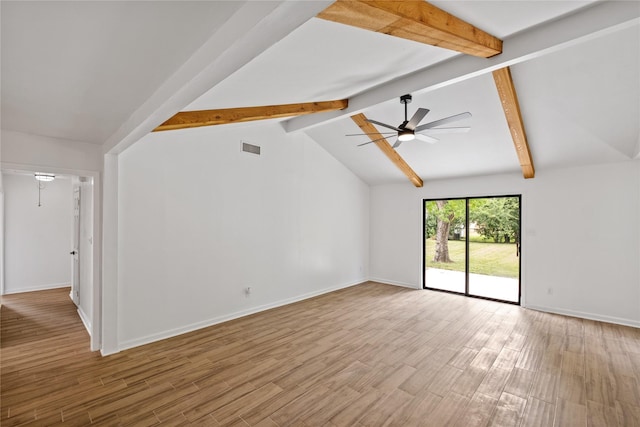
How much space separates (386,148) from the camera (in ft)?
17.8

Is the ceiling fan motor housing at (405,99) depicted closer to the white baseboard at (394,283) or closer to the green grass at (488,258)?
the green grass at (488,258)

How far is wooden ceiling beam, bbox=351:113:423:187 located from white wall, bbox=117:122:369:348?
129 centimetres

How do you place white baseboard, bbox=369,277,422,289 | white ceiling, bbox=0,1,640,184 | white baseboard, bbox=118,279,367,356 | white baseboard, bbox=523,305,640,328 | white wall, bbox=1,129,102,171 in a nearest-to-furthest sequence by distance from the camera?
white ceiling, bbox=0,1,640,184, white wall, bbox=1,129,102,171, white baseboard, bbox=118,279,367,356, white baseboard, bbox=523,305,640,328, white baseboard, bbox=369,277,422,289

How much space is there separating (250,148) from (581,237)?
222 inches

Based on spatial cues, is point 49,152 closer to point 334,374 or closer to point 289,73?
point 289,73

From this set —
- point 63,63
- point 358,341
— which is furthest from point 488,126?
point 63,63

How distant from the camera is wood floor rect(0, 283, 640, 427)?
232cm

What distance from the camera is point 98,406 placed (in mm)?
2398

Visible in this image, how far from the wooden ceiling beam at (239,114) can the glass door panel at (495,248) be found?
12.2ft

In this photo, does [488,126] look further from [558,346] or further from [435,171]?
[558,346]

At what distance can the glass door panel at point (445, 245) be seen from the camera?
608cm

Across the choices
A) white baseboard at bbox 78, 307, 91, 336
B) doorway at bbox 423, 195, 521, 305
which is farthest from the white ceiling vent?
doorway at bbox 423, 195, 521, 305

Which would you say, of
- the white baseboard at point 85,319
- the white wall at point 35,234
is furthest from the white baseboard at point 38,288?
the white baseboard at point 85,319

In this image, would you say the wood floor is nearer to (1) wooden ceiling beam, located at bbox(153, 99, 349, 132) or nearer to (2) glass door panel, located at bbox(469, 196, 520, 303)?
(2) glass door panel, located at bbox(469, 196, 520, 303)
